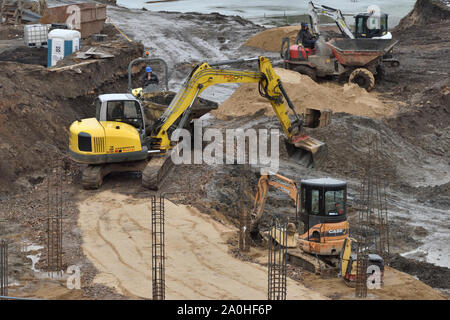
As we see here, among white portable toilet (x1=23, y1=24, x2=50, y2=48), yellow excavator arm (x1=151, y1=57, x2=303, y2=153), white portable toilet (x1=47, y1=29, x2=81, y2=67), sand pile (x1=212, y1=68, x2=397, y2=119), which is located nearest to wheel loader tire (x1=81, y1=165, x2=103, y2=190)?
yellow excavator arm (x1=151, y1=57, x2=303, y2=153)

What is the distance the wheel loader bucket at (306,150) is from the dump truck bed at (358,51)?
10.5m

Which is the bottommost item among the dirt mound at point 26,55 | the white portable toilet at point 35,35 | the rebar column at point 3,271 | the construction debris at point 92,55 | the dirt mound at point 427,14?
the rebar column at point 3,271

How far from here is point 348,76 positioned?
3294cm

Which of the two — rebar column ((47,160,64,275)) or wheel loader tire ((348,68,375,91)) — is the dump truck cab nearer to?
rebar column ((47,160,64,275))

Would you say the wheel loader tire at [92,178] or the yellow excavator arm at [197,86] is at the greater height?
the yellow excavator arm at [197,86]

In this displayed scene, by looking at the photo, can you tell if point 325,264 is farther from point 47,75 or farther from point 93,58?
point 93,58

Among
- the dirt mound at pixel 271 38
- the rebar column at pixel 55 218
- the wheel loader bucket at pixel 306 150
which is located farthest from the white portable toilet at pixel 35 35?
the wheel loader bucket at pixel 306 150

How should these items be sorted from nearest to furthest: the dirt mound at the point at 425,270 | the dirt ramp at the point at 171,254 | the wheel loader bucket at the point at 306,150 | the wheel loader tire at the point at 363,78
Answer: the dirt ramp at the point at 171,254
the dirt mound at the point at 425,270
the wheel loader bucket at the point at 306,150
the wheel loader tire at the point at 363,78

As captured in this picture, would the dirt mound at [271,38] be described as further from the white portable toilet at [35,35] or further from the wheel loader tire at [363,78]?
the white portable toilet at [35,35]

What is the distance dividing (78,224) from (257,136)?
9369 mm

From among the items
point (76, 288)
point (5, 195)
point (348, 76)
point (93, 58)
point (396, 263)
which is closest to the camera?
point (76, 288)

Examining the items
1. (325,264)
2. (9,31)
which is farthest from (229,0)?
(325,264)

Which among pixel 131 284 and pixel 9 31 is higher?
pixel 9 31

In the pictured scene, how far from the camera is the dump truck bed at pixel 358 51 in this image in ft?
106
